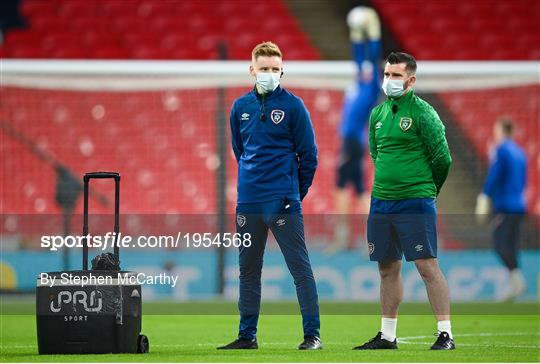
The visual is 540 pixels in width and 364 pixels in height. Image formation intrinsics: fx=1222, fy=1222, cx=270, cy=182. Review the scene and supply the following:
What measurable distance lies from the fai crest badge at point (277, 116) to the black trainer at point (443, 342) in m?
1.56

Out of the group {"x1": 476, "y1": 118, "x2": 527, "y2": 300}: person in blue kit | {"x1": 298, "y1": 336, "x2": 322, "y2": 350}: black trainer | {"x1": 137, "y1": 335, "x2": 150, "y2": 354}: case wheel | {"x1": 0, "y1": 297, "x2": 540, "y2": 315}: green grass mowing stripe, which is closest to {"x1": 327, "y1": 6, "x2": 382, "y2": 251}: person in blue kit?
{"x1": 476, "y1": 118, "x2": 527, "y2": 300}: person in blue kit

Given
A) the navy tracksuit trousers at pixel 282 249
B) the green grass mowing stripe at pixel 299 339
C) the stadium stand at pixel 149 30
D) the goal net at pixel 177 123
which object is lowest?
the green grass mowing stripe at pixel 299 339

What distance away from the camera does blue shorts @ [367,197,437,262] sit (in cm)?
704

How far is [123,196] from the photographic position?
15.3 meters

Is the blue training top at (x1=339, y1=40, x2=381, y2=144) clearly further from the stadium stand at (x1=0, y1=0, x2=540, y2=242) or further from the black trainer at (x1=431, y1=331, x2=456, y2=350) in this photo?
the black trainer at (x1=431, y1=331, x2=456, y2=350)

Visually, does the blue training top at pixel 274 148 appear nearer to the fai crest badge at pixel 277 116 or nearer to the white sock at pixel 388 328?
the fai crest badge at pixel 277 116

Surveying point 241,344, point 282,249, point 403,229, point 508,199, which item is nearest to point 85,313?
point 241,344

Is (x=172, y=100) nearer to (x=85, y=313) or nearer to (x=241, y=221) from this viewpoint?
(x=241, y=221)

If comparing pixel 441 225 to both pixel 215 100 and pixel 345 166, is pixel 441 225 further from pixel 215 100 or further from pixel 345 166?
pixel 215 100

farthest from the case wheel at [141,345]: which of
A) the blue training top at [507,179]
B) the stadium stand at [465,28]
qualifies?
the stadium stand at [465,28]

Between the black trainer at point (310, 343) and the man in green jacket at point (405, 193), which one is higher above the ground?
the man in green jacket at point (405, 193)

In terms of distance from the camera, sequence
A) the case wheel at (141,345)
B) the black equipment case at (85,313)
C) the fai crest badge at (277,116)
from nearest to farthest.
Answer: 1. the black equipment case at (85,313)
2. the case wheel at (141,345)
3. the fai crest badge at (277,116)

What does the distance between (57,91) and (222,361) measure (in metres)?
9.39

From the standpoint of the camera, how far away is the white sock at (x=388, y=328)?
7.19m
